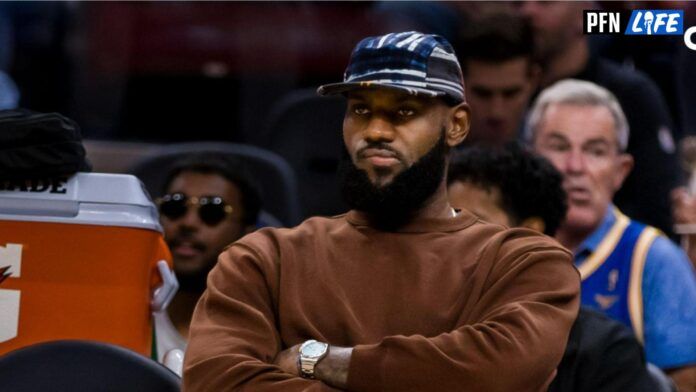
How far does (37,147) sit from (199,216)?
3.81ft

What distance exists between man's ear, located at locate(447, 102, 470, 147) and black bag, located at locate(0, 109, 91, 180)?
2.69ft

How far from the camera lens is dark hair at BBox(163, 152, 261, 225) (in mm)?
4051

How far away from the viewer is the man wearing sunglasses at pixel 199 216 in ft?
12.5

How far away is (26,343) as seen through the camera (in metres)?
2.78

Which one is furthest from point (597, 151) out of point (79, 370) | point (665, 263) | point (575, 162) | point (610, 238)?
point (79, 370)

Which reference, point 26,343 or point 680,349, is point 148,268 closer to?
point 26,343

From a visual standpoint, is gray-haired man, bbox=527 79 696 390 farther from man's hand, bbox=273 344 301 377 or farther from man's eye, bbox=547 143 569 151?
man's hand, bbox=273 344 301 377

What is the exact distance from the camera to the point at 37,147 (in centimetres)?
277

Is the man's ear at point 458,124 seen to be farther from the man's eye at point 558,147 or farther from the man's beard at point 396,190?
the man's eye at point 558,147

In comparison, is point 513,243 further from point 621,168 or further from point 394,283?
point 621,168

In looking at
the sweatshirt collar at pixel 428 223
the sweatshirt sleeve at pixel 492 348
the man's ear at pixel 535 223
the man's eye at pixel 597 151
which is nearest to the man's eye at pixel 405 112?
the sweatshirt collar at pixel 428 223

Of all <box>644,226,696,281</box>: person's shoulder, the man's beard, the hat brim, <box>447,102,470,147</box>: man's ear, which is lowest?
<box>644,226,696,281</box>: person's shoulder

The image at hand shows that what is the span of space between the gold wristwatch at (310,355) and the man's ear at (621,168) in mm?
1876

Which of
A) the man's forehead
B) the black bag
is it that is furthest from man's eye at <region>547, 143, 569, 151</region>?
the black bag
